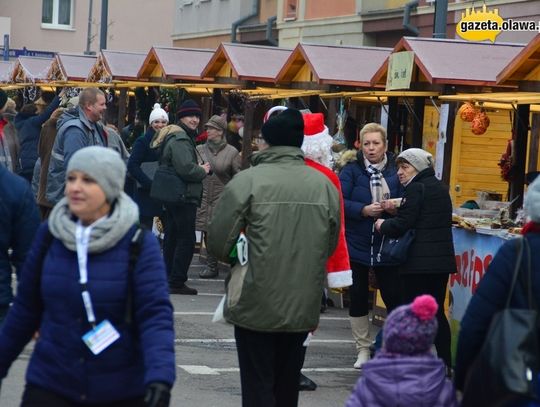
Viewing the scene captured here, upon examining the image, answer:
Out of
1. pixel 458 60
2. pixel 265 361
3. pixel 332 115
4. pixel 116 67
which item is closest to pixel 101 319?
pixel 265 361

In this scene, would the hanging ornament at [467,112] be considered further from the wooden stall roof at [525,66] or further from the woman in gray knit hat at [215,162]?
the woman in gray knit hat at [215,162]

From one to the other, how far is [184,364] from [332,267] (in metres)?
2.82

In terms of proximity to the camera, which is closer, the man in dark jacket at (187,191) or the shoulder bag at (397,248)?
the shoulder bag at (397,248)

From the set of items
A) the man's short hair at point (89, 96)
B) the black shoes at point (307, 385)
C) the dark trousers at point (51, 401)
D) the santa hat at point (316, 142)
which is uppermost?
the man's short hair at point (89, 96)

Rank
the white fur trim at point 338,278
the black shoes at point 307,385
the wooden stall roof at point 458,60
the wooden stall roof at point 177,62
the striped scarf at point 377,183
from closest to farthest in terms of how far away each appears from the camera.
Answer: the white fur trim at point 338,278, the black shoes at point 307,385, the striped scarf at point 377,183, the wooden stall roof at point 458,60, the wooden stall roof at point 177,62

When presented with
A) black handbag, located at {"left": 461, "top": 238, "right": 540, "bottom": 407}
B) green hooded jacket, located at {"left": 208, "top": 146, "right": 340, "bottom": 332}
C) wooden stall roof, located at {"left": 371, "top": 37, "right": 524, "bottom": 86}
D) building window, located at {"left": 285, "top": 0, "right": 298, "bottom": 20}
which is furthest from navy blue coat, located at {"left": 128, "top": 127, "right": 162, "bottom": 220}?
building window, located at {"left": 285, "top": 0, "right": 298, "bottom": 20}

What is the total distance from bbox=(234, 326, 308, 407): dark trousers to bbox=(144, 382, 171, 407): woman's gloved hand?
77.7 inches

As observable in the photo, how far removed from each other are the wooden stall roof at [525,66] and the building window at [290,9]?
72.5ft

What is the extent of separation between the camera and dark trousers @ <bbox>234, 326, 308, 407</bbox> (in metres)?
6.68

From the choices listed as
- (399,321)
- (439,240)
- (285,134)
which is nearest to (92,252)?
(399,321)

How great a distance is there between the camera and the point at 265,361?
6.71 metres

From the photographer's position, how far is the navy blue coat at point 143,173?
14.8 metres

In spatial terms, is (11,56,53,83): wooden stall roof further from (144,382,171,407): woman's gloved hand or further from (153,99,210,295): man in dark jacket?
(144,382,171,407): woman's gloved hand

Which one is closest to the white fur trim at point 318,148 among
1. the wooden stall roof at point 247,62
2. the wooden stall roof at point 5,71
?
the wooden stall roof at point 247,62
